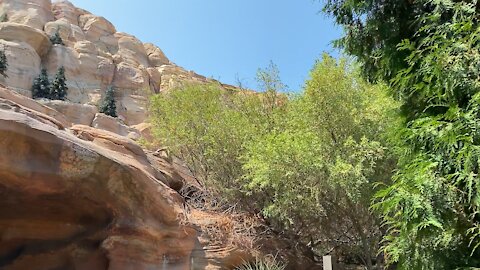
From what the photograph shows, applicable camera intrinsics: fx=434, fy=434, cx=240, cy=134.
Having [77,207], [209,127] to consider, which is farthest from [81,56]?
[77,207]

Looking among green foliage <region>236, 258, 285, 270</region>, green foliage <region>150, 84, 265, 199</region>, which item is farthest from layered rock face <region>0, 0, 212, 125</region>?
green foliage <region>236, 258, 285, 270</region>

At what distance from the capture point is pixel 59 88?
25.9m

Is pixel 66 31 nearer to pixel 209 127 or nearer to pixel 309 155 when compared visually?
pixel 209 127

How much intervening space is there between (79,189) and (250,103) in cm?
525

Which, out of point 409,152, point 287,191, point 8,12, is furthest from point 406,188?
point 8,12

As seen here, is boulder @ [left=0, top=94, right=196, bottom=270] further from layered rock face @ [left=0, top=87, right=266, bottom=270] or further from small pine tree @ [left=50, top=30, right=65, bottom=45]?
small pine tree @ [left=50, top=30, right=65, bottom=45]

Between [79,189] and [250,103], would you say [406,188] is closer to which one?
[79,189]

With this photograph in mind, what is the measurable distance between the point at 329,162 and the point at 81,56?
1027 inches

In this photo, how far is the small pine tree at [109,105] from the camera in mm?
26562

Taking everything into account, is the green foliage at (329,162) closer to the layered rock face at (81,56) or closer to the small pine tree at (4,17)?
the layered rock face at (81,56)

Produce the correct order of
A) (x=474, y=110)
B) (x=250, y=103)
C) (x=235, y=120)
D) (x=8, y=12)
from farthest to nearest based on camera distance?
1. (x=8, y=12)
2. (x=250, y=103)
3. (x=235, y=120)
4. (x=474, y=110)

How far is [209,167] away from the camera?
11.0m

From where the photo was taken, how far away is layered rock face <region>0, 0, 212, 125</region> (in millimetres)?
26656

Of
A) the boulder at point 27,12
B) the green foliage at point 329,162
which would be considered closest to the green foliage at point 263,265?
the green foliage at point 329,162
